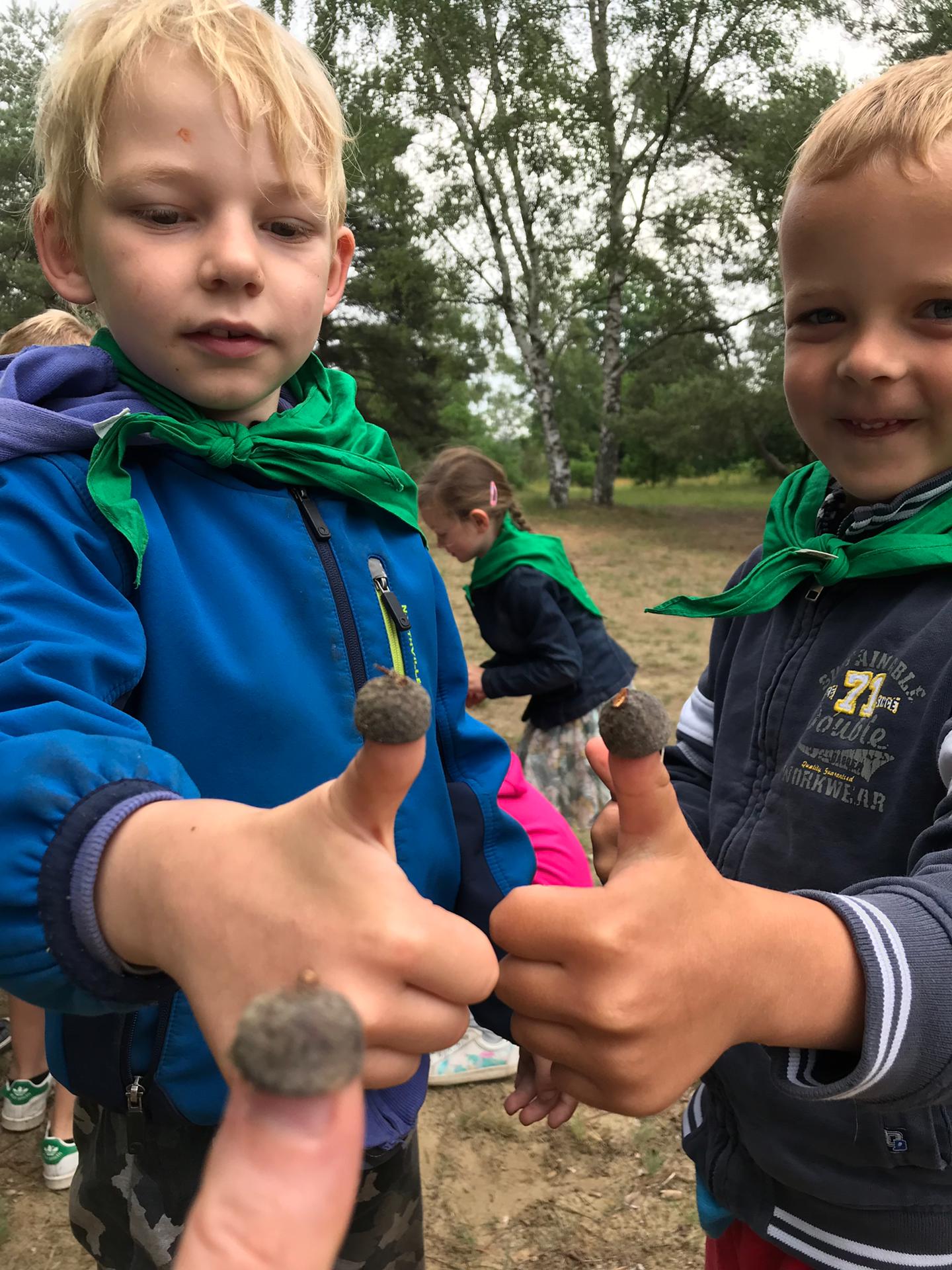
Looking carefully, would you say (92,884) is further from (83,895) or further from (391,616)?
(391,616)

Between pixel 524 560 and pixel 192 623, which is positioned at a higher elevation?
pixel 192 623

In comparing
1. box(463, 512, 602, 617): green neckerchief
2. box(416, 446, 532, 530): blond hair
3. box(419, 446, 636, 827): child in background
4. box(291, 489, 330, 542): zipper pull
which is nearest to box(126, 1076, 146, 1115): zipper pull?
box(291, 489, 330, 542): zipper pull

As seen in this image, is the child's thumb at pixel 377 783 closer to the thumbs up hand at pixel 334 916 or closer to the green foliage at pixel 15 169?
the thumbs up hand at pixel 334 916

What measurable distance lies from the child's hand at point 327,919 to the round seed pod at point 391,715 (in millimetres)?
13

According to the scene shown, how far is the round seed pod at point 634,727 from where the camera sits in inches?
29.1

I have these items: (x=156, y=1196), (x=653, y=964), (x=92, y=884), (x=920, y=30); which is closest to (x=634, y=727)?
(x=653, y=964)

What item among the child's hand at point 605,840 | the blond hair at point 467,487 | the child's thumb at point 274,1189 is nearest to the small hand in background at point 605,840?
the child's hand at point 605,840

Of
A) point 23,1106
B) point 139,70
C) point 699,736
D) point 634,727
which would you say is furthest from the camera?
point 23,1106

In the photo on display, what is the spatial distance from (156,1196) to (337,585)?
1.00 metres

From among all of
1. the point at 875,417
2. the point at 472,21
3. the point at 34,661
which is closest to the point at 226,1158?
the point at 34,661

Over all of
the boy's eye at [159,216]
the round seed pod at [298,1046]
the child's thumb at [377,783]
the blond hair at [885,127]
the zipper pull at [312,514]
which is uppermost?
the blond hair at [885,127]

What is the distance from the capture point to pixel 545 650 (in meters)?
4.31

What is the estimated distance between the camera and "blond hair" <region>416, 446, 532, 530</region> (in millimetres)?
4613

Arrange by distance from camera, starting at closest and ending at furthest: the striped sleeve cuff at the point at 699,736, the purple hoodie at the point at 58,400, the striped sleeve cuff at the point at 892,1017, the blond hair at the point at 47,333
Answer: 1. the striped sleeve cuff at the point at 892,1017
2. the purple hoodie at the point at 58,400
3. the striped sleeve cuff at the point at 699,736
4. the blond hair at the point at 47,333
